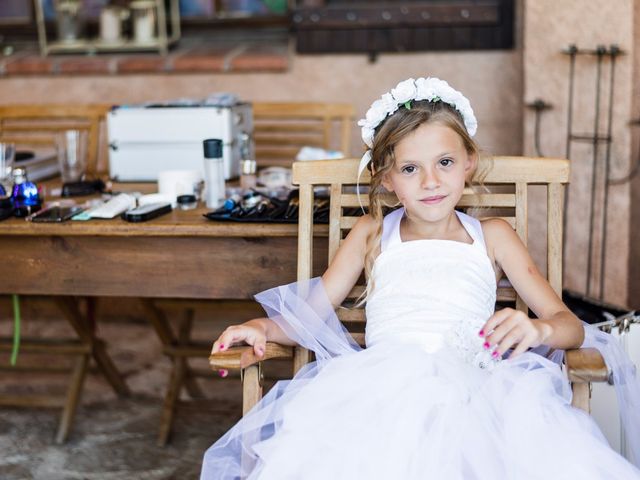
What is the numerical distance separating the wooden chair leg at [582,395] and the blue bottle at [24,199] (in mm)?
1470

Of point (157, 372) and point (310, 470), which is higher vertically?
point (310, 470)

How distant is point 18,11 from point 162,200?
2.44m

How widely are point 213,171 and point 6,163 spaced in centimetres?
70

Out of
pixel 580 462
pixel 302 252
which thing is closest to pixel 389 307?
pixel 302 252

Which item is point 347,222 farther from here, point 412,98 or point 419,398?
point 419,398

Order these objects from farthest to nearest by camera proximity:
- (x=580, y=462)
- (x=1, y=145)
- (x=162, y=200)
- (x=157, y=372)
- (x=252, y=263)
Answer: (x=157, y=372) < (x=1, y=145) < (x=162, y=200) < (x=252, y=263) < (x=580, y=462)

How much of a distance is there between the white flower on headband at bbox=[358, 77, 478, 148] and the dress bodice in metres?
0.25

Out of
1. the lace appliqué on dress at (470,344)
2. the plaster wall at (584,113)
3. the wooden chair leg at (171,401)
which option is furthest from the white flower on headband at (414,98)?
→ the plaster wall at (584,113)

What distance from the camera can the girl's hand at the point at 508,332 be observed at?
1.72 metres

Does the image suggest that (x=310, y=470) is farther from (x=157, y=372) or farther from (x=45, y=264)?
(x=157, y=372)

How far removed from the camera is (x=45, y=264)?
7.70 ft

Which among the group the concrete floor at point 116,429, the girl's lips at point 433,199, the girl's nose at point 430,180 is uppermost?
the girl's nose at point 430,180

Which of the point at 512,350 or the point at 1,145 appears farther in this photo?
the point at 1,145

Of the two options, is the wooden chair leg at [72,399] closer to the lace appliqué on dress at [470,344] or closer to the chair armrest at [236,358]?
the chair armrest at [236,358]
